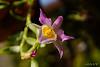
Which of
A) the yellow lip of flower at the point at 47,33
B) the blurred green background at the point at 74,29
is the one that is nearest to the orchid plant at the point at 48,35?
the yellow lip of flower at the point at 47,33

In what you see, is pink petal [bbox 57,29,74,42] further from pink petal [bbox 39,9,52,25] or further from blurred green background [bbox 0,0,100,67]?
blurred green background [bbox 0,0,100,67]

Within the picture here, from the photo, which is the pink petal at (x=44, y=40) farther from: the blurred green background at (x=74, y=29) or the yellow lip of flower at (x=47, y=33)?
the blurred green background at (x=74, y=29)

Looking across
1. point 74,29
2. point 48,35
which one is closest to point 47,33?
point 48,35

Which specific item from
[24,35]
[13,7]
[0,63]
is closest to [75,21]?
[13,7]

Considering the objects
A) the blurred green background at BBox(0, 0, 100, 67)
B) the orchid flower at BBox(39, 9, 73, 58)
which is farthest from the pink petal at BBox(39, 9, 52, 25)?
the blurred green background at BBox(0, 0, 100, 67)

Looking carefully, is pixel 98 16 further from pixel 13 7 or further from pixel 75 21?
pixel 13 7

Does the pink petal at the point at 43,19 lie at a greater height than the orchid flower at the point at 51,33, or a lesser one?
greater

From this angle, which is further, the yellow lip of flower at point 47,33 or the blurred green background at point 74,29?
the blurred green background at point 74,29

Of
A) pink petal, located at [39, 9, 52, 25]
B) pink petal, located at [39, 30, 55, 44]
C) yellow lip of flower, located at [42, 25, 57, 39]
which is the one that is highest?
pink petal, located at [39, 9, 52, 25]
